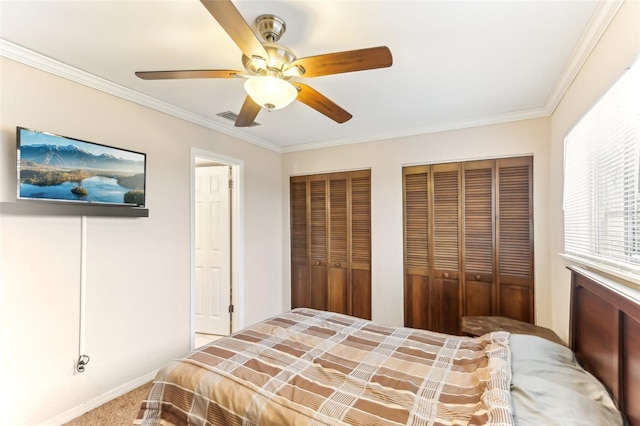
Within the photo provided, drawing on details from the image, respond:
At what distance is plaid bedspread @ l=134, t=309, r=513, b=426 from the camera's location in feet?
4.04

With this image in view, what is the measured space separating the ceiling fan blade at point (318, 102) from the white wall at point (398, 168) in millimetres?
1526

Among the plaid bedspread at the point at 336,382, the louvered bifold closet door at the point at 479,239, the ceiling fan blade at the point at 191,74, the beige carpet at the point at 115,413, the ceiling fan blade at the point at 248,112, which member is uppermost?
the ceiling fan blade at the point at 191,74

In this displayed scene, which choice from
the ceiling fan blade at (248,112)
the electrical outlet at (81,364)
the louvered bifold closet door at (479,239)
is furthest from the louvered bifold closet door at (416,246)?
the electrical outlet at (81,364)

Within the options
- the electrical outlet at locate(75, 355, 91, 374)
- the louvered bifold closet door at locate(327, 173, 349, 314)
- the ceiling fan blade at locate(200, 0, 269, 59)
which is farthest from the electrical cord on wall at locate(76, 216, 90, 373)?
the louvered bifold closet door at locate(327, 173, 349, 314)

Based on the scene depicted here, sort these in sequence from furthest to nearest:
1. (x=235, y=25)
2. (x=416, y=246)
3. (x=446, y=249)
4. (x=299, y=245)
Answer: (x=299, y=245), (x=416, y=246), (x=446, y=249), (x=235, y=25)

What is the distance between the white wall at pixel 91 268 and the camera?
1.82 meters

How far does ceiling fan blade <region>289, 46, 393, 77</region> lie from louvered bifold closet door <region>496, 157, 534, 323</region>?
219cm

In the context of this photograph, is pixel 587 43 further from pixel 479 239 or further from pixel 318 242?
pixel 318 242

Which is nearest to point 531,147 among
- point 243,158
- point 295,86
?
point 295,86

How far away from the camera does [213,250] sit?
3707 mm

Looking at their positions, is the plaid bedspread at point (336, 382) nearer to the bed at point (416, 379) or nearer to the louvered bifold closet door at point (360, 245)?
the bed at point (416, 379)

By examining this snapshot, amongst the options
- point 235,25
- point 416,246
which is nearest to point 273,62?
point 235,25

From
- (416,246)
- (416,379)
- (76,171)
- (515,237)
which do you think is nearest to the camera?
(416,379)

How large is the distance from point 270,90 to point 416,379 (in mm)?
1619
